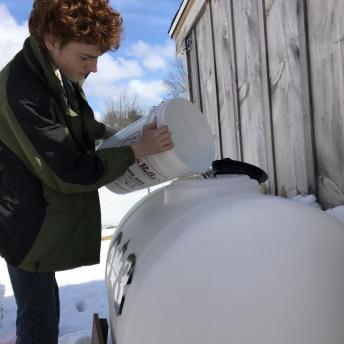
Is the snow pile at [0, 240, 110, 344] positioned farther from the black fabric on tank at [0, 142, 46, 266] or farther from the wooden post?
the black fabric on tank at [0, 142, 46, 266]

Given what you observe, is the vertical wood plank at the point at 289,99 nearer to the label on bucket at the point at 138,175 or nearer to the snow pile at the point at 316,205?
the snow pile at the point at 316,205

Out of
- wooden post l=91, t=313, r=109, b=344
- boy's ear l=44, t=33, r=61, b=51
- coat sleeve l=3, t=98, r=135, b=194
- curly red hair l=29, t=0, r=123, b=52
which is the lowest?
wooden post l=91, t=313, r=109, b=344

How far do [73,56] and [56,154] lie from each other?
1.11 ft

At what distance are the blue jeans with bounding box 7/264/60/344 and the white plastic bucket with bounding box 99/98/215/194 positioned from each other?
18.0 inches

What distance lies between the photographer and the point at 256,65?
8.14ft

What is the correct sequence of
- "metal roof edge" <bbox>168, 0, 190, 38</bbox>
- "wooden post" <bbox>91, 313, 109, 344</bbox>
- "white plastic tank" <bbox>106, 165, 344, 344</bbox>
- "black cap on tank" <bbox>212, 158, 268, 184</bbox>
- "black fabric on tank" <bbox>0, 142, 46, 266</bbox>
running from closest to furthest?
"white plastic tank" <bbox>106, 165, 344, 344</bbox> < "black fabric on tank" <bbox>0, 142, 46, 266</bbox> < "black cap on tank" <bbox>212, 158, 268, 184</bbox> < "wooden post" <bbox>91, 313, 109, 344</bbox> < "metal roof edge" <bbox>168, 0, 190, 38</bbox>

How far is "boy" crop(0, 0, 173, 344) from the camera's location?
140 cm

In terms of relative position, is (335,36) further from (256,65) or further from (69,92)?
(69,92)

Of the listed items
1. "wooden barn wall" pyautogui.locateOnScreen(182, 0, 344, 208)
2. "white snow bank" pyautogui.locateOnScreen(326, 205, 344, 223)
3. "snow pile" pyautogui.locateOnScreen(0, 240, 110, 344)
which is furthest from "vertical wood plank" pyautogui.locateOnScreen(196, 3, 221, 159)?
"white snow bank" pyautogui.locateOnScreen(326, 205, 344, 223)

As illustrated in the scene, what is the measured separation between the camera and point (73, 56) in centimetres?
149

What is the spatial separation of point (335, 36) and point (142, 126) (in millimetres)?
783

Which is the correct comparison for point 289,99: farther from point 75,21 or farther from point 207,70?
point 207,70

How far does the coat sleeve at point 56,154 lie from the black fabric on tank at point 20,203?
5 cm

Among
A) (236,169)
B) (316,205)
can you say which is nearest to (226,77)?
(316,205)
